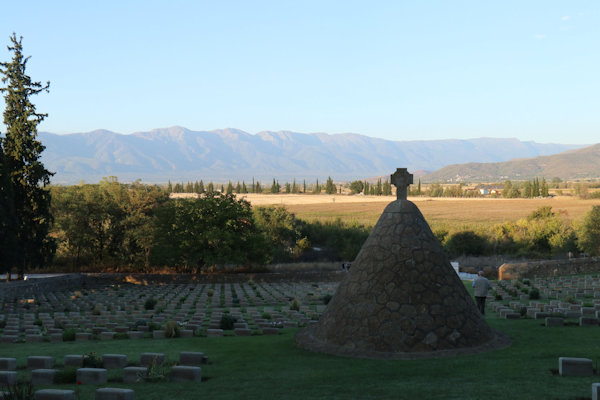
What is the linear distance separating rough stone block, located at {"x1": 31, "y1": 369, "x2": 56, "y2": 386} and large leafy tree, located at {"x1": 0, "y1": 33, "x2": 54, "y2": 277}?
99.0 feet

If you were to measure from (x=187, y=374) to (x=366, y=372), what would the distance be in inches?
120

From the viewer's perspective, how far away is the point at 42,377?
10.2 meters

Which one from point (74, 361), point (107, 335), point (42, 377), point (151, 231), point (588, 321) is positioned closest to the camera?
point (42, 377)

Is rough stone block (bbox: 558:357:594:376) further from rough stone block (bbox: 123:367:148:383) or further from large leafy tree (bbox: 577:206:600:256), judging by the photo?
large leafy tree (bbox: 577:206:600:256)

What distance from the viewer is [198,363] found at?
11461 mm

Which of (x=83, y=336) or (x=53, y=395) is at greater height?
(x=53, y=395)

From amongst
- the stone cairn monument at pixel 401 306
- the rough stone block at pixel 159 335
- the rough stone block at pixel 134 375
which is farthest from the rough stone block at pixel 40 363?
the stone cairn monument at pixel 401 306

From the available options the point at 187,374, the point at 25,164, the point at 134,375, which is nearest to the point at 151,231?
the point at 25,164

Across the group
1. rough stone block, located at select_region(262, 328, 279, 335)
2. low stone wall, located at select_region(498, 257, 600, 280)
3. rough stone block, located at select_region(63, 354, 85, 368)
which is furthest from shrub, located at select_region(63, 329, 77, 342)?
low stone wall, located at select_region(498, 257, 600, 280)

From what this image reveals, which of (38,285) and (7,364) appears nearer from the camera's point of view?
(7,364)

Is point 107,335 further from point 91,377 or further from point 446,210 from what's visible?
point 446,210

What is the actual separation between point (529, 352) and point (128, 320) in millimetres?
13488

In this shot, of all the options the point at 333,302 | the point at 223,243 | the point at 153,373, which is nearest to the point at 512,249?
the point at 223,243

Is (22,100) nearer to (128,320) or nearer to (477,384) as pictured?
(128,320)
